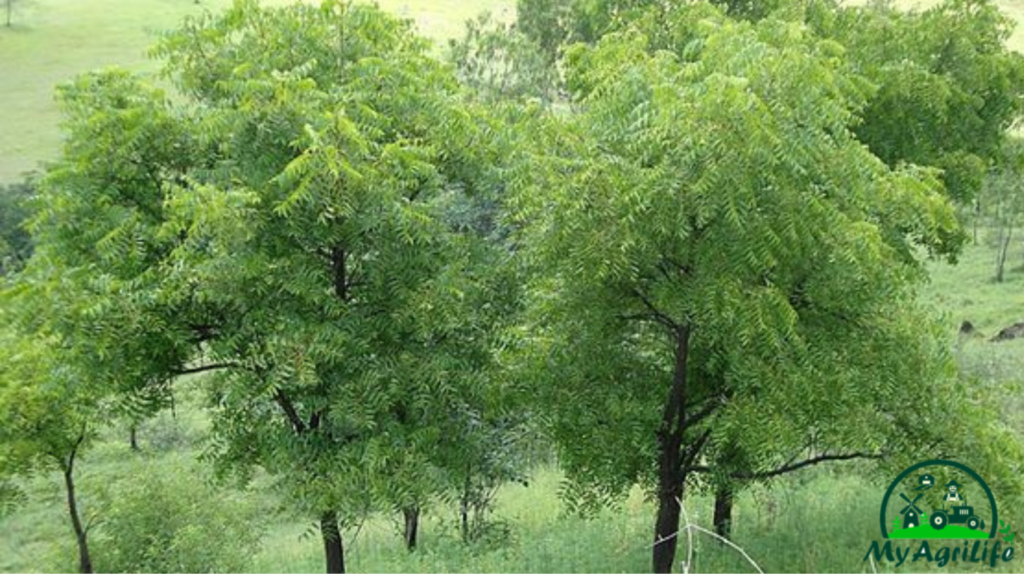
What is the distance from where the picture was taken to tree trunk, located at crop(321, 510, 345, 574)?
11.3 meters

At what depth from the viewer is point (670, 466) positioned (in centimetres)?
1137

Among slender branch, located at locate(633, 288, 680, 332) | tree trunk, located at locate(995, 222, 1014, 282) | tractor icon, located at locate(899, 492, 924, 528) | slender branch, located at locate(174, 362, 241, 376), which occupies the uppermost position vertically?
tree trunk, located at locate(995, 222, 1014, 282)

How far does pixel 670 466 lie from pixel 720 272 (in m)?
3.33

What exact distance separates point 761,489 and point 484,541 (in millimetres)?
5043

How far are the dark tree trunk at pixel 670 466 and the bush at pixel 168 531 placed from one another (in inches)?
320

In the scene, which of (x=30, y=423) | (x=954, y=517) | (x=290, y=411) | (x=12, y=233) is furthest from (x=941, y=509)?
(x=12, y=233)

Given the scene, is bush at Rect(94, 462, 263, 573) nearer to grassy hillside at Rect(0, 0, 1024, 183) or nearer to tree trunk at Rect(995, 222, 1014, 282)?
tree trunk at Rect(995, 222, 1014, 282)

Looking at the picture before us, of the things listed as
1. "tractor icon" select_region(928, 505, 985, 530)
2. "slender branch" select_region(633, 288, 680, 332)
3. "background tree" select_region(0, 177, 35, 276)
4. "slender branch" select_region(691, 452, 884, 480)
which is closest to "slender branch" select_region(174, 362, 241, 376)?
"slender branch" select_region(633, 288, 680, 332)

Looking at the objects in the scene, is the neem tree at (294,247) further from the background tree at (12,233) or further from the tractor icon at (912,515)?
the background tree at (12,233)

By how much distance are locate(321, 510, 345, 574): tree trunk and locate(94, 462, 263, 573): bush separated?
4385 mm

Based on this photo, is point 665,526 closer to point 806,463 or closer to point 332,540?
point 806,463

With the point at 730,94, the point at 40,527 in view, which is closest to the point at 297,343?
the point at 730,94

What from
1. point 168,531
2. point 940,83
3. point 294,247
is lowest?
point 168,531

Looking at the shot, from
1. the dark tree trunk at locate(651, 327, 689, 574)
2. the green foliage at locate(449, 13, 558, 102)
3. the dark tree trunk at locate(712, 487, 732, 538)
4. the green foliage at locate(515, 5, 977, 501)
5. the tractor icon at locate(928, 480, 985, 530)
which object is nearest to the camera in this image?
the green foliage at locate(515, 5, 977, 501)
